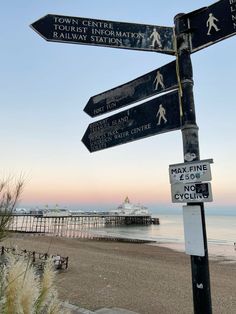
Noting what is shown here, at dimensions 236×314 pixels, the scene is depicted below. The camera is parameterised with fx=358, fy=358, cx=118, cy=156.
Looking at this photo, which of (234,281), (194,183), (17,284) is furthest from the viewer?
(234,281)

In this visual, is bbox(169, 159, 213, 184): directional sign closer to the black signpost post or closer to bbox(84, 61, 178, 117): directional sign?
the black signpost post

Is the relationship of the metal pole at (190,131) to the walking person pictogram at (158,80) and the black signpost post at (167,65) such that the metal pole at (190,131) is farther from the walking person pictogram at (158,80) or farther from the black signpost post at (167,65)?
the walking person pictogram at (158,80)

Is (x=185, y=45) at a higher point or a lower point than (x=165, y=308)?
higher

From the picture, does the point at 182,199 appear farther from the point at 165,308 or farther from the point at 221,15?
the point at 165,308

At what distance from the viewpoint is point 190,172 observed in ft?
9.93

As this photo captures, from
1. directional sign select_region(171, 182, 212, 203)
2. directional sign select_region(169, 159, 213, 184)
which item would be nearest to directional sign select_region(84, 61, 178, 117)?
directional sign select_region(169, 159, 213, 184)

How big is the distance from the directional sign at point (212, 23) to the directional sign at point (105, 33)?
0.76 feet

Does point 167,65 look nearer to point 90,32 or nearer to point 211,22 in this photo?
point 211,22

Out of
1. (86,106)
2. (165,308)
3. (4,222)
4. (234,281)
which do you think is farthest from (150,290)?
(86,106)

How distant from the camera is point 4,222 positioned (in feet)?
17.5

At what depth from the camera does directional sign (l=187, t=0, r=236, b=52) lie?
2.96m

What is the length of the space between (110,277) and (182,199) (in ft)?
36.1

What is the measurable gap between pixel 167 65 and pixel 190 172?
1062 millimetres

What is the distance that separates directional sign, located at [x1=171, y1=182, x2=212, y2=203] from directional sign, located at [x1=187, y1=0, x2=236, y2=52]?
1.22 meters
